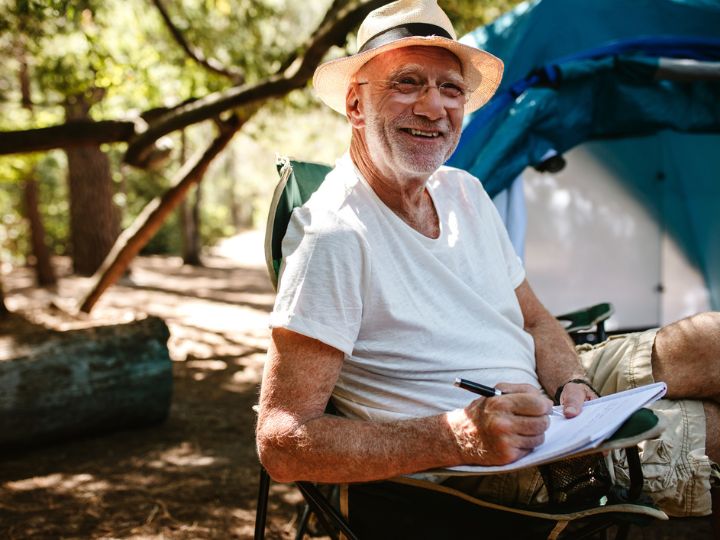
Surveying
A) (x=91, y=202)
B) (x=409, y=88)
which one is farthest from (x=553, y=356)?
(x=91, y=202)

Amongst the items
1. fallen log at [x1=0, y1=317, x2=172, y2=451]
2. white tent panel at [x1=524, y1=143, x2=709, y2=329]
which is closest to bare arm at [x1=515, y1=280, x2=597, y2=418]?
white tent panel at [x1=524, y1=143, x2=709, y2=329]

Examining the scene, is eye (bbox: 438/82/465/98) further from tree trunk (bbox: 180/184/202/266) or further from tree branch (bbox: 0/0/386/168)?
tree trunk (bbox: 180/184/202/266)

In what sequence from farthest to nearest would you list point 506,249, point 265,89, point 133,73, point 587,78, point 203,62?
point 133,73 → point 203,62 → point 265,89 → point 587,78 → point 506,249

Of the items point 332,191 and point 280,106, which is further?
point 280,106

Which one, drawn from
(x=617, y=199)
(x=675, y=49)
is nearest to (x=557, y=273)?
(x=617, y=199)

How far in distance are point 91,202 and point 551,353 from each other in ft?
30.8

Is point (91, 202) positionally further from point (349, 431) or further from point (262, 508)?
point (349, 431)

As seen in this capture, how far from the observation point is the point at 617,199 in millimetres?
Answer: 4684

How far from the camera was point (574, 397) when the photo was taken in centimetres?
196

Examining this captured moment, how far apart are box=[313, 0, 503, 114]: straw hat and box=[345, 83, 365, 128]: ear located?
0.21 ft

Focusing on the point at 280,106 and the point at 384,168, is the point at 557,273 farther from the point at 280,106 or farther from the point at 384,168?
the point at 280,106

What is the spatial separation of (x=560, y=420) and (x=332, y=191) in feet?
3.02

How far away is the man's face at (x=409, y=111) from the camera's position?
Result: 81.4 inches

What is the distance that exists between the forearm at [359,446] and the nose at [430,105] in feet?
3.12
